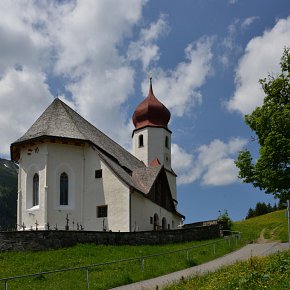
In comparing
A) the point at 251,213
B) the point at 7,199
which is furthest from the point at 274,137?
the point at 7,199

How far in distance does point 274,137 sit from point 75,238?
1103 centimetres

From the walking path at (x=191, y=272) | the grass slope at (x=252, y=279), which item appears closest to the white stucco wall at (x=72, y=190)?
the walking path at (x=191, y=272)

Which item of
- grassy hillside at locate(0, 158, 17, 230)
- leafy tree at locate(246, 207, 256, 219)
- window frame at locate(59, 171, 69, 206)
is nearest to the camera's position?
window frame at locate(59, 171, 69, 206)

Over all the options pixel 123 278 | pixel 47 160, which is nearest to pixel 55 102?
pixel 47 160

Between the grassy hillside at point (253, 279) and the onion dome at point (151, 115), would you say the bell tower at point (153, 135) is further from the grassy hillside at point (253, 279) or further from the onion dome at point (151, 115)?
Result: the grassy hillside at point (253, 279)

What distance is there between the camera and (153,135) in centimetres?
5731

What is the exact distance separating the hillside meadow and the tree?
4.08 m

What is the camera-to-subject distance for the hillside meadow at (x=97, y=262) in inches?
688

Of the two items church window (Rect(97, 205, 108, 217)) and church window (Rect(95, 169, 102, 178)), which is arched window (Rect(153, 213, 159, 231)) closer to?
church window (Rect(97, 205, 108, 217))

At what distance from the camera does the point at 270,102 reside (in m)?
26.9

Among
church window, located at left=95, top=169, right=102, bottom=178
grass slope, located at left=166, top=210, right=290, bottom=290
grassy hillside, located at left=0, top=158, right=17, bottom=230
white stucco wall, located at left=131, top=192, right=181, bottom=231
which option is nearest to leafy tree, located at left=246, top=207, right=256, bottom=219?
white stucco wall, located at left=131, top=192, right=181, bottom=231

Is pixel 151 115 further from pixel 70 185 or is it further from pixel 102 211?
pixel 102 211

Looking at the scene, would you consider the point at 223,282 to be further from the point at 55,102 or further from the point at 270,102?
the point at 55,102

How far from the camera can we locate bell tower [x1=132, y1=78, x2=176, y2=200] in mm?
57219
